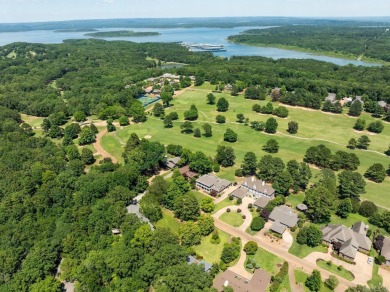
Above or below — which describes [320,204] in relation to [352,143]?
above

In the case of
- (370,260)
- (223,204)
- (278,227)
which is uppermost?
(278,227)

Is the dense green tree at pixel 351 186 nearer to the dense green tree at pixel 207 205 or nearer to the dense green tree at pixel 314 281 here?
the dense green tree at pixel 314 281

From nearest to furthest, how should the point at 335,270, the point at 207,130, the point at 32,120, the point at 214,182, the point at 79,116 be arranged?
the point at 335,270 → the point at 214,182 → the point at 207,130 → the point at 79,116 → the point at 32,120

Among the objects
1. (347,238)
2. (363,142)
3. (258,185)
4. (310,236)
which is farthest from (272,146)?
(347,238)

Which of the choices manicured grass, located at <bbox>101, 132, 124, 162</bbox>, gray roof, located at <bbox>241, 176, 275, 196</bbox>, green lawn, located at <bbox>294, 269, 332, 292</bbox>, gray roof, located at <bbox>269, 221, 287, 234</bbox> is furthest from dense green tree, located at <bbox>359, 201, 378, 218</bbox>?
manicured grass, located at <bbox>101, 132, 124, 162</bbox>

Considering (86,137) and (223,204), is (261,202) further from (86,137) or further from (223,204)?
(86,137)

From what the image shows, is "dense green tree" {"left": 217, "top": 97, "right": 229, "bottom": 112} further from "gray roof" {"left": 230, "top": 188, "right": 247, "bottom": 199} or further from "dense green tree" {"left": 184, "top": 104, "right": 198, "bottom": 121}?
"gray roof" {"left": 230, "top": 188, "right": 247, "bottom": 199}

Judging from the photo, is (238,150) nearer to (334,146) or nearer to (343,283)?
(334,146)
